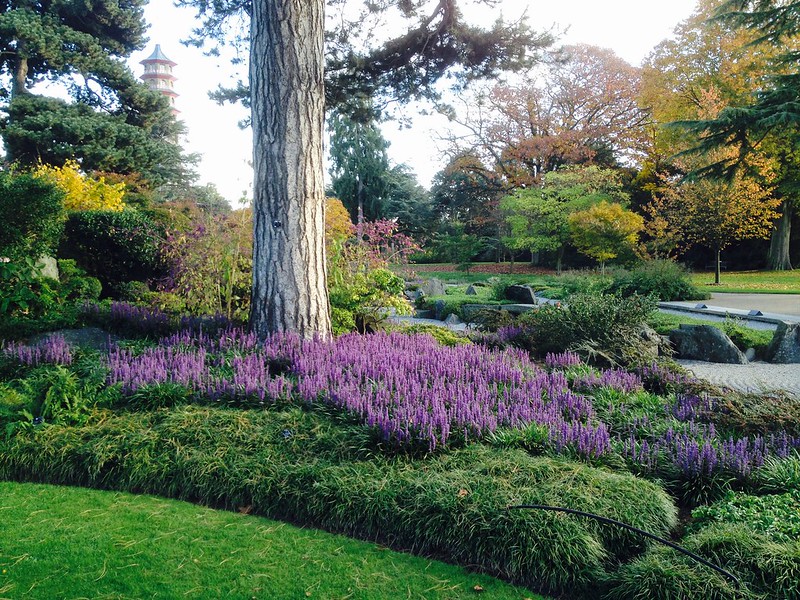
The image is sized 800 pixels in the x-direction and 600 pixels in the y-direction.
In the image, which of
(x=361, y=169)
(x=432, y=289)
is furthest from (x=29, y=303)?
(x=361, y=169)

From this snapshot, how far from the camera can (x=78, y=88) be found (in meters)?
24.2

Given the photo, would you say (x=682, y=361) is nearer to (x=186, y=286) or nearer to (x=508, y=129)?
(x=186, y=286)

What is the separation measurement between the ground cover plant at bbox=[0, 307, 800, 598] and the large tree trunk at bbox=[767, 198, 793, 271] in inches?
978

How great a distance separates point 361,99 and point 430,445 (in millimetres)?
8561

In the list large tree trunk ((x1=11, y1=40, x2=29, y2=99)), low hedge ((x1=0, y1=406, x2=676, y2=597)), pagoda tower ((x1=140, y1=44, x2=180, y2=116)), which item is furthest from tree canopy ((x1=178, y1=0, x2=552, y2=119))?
pagoda tower ((x1=140, y1=44, x2=180, y2=116))

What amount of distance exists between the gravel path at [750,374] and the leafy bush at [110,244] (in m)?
10.2

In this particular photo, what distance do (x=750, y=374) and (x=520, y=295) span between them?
18.9 feet

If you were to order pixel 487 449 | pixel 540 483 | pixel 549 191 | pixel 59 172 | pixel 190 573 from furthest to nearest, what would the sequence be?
pixel 549 191 → pixel 59 172 → pixel 487 449 → pixel 540 483 → pixel 190 573

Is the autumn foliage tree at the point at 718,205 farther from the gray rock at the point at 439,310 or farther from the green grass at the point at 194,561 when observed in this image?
the green grass at the point at 194,561

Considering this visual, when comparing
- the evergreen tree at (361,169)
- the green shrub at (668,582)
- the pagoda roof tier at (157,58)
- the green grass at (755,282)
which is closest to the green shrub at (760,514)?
the green shrub at (668,582)

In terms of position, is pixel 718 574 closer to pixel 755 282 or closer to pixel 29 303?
pixel 29 303

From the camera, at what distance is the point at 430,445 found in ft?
11.1

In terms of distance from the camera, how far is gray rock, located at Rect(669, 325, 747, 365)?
23.8ft

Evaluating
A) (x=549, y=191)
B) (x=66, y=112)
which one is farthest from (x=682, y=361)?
(x=66, y=112)
